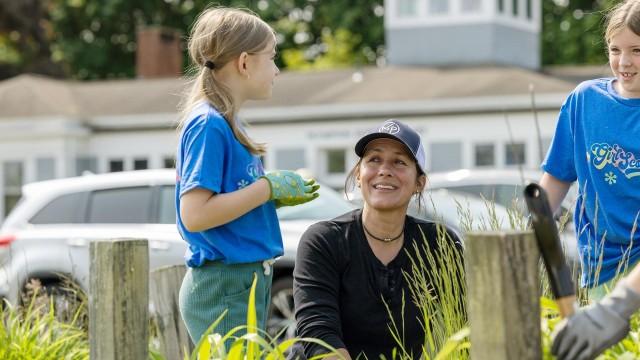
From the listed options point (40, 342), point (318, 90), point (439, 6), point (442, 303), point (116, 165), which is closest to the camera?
point (442, 303)

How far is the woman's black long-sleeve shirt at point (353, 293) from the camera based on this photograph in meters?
3.42

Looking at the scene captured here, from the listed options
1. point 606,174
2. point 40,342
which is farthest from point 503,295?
point 40,342

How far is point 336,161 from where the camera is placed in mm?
19516

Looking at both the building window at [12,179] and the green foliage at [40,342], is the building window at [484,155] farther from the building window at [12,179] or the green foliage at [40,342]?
the green foliage at [40,342]

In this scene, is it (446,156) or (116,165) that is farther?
(116,165)

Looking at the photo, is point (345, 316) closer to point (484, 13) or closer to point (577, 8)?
point (484, 13)

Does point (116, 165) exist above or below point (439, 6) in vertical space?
below

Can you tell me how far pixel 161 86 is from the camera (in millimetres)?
23016

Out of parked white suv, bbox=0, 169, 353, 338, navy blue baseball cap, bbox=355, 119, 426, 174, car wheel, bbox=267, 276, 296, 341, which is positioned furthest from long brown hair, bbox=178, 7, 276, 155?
parked white suv, bbox=0, 169, 353, 338

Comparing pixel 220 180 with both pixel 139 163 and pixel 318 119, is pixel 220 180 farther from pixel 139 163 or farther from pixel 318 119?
pixel 139 163

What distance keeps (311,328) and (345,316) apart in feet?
0.44

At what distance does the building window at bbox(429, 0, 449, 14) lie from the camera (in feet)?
72.9

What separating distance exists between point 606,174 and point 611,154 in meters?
0.06

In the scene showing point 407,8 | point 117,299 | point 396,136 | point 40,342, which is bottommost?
point 407,8
